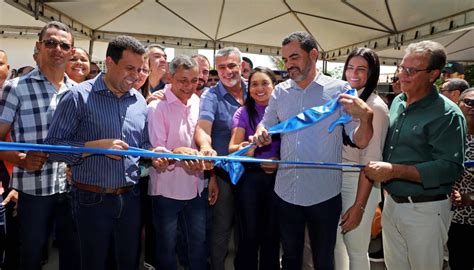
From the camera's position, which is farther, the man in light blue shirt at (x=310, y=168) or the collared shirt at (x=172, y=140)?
the collared shirt at (x=172, y=140)

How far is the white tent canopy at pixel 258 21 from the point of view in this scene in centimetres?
661

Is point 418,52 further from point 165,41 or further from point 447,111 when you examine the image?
point 165,41

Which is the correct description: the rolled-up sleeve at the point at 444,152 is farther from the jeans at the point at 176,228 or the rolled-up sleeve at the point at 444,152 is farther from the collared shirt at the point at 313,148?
the jeans at the point at 176,228

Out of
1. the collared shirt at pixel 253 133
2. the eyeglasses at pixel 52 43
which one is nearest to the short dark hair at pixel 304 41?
the collared shirt at pixel 253 133

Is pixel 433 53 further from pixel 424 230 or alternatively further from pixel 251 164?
pixel 251 164

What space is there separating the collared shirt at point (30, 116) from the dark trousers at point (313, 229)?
1882mm

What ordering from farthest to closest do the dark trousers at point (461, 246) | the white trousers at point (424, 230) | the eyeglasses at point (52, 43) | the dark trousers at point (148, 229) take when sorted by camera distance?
the dark trousers at point (148, 229) < the dark trousers at point (461, 246) < the eyeglasses at point (52, 43) < the white trousers at point (424, 230)

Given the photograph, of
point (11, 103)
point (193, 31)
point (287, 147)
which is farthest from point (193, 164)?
point (193, 31)

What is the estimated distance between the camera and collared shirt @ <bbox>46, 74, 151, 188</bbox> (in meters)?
2.28

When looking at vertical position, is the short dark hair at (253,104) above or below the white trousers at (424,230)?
above

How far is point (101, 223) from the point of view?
7.80 feet

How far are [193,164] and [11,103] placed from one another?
1449 mm

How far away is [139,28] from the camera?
8648mm

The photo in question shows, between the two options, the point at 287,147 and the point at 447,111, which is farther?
the point at 287,147
